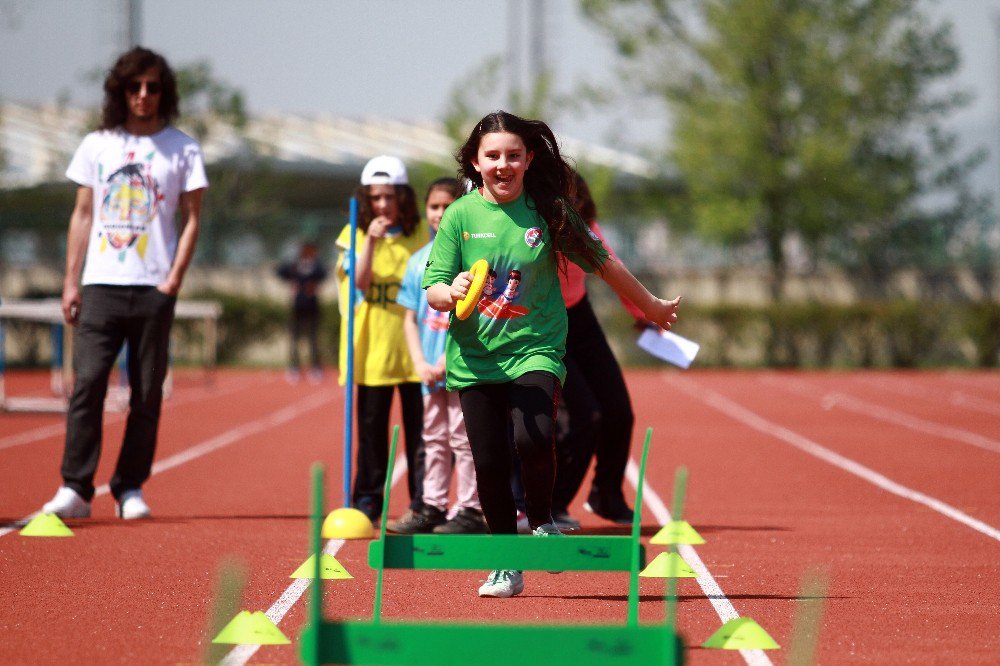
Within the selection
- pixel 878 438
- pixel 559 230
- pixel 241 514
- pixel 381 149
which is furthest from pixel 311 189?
pixel 559 230

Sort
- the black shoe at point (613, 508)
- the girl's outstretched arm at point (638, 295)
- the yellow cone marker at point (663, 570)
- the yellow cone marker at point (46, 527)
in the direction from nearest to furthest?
the girl's outstretched arm at point (638, 295) < the yellow cone marker at point (663, 570) < the yellow cone marker at point (46, 527) < the black shoe at point (613, 508)

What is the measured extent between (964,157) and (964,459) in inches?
1050

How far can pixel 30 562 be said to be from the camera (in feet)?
23.9

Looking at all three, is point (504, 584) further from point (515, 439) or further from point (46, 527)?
point (46, 527)

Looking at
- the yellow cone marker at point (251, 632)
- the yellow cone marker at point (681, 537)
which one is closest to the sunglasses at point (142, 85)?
the yellow cone marker at point (681, 537)

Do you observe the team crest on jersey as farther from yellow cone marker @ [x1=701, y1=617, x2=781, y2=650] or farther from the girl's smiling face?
yellow cone marker @ [x1=701, y1=617, x2=781, y2=650]

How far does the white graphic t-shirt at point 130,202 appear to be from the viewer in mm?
8750

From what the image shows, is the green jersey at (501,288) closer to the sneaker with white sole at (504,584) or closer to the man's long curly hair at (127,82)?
the sneaker with white sole at (504,584)

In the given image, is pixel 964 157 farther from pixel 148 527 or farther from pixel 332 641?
pixel 332 641

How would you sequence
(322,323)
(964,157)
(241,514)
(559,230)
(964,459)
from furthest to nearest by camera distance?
(964,157)
(322,323)
(964,459)
(241,514)
(559,230)

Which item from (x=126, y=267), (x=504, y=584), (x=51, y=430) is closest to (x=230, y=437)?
(x=51, y=430)

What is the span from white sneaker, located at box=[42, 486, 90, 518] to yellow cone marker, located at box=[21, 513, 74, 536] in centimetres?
31

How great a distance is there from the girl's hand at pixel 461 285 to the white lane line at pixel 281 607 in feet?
2.20

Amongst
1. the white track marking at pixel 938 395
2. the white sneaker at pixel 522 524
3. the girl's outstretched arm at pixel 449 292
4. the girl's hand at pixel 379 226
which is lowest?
the white track marking at pixel 938 395
